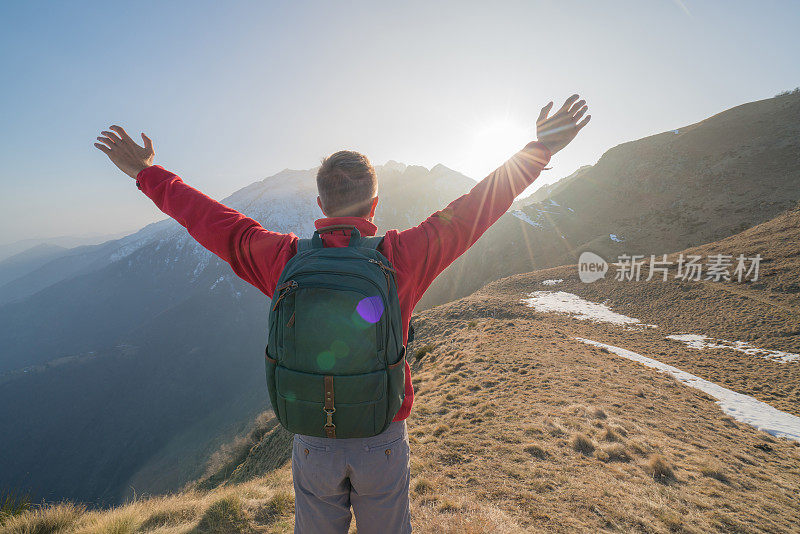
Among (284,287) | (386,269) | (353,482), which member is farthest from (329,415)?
(386,269)

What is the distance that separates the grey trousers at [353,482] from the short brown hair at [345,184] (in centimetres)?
134

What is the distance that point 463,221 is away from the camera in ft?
6.19

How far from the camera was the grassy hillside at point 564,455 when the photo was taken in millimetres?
4492

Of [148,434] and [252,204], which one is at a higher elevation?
[252,204]

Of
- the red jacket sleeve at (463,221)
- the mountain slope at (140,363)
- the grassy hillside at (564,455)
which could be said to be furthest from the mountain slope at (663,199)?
the mountain slope at (140,363)

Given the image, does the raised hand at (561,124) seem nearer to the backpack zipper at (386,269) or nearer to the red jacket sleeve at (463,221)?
the red jacket sleeve at (463,221)

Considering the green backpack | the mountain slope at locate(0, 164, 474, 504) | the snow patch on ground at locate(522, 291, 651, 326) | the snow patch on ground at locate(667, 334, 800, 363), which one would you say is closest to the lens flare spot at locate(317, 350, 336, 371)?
the green backpack

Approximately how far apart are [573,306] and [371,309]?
30.8 meters

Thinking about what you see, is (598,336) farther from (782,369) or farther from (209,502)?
(209,502)

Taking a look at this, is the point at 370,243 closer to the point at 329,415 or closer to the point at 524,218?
the point at 329,415

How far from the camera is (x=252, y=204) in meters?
171

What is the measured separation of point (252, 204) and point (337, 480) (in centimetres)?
19281

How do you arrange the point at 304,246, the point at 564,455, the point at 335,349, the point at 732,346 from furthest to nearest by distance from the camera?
the point at 732,346
the point at 564,455
the point at 304,246
the point at 335,349

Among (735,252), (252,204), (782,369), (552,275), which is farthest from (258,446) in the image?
Answer: (252,204)
